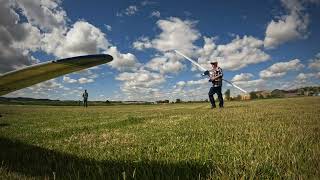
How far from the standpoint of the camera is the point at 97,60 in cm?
395

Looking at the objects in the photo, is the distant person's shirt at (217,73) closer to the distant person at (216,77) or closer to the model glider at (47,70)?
the distant person at (216,77)

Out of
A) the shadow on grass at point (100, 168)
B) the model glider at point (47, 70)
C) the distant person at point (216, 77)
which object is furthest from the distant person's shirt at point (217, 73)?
the model glider at point (47, 70)

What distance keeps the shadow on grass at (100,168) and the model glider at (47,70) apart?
4.00 feet

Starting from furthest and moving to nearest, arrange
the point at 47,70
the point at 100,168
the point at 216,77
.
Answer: the point at 216,77, the point at 47,70, the point at 100,168

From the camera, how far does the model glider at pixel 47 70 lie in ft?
12.4

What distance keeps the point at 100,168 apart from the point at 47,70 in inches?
56.0

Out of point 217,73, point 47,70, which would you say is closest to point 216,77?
point 217,73

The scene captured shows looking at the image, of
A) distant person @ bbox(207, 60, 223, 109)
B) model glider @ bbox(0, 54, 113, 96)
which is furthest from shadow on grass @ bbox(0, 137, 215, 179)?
distant person @ bbox(207, 60, 223, 109)

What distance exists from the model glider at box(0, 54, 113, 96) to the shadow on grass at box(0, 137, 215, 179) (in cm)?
122

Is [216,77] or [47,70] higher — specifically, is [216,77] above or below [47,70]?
above

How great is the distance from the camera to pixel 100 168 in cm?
380

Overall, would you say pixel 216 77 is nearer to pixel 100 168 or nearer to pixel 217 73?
pixel 217 73

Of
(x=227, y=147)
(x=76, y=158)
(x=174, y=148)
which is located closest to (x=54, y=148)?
(x=76, y=158)

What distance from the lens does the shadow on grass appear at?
140 inches
